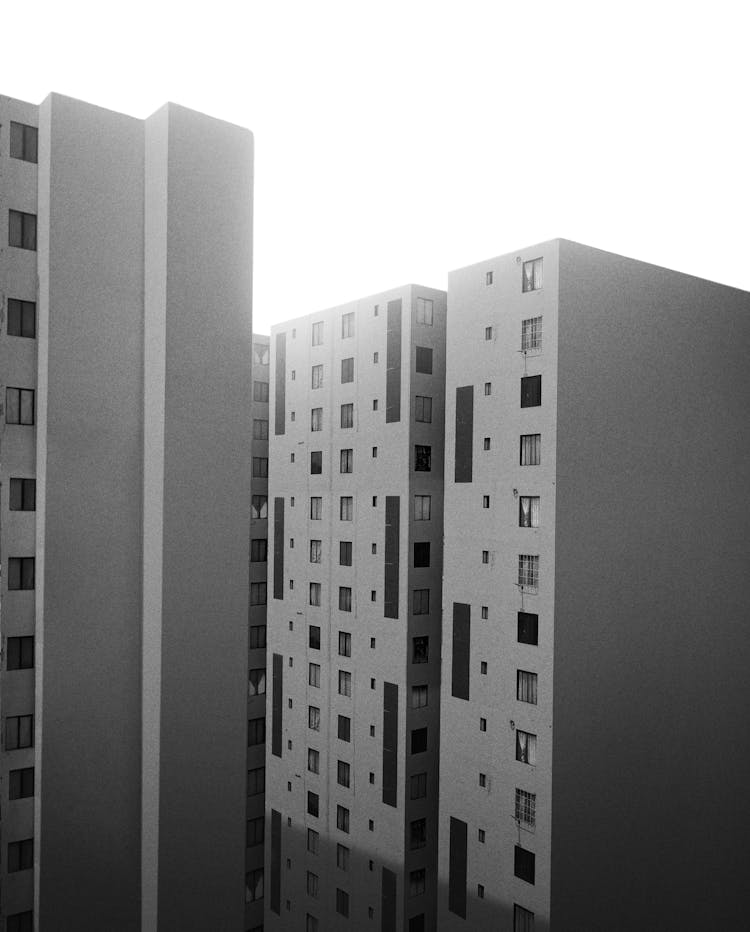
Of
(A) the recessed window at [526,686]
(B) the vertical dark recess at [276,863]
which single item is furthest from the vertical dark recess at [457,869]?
(B) the vertical dark recess at [276,863]

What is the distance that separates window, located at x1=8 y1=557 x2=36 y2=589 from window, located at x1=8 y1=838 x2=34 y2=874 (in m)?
2.68

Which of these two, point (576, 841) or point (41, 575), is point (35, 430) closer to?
point (41, 575)

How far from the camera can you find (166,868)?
8359mm

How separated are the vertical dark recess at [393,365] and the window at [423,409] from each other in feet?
1.47

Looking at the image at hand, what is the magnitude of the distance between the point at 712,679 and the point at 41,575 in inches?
576

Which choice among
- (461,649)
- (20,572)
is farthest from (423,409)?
(20,572)

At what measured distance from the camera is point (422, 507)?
19375 mm

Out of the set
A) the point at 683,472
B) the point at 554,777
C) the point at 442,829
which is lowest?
the point at 442,829

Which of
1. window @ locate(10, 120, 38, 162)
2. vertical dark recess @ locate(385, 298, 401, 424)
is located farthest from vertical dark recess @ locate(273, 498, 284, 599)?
window @ locate(10, 120, 38, 162)

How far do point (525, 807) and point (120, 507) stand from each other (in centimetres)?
1046

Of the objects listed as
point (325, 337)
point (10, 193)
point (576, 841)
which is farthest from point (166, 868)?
point (325, 337)

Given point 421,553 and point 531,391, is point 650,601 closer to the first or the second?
point 531,391

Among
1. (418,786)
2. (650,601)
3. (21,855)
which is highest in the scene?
(650,601)

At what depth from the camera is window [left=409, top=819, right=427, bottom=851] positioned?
18953mm
